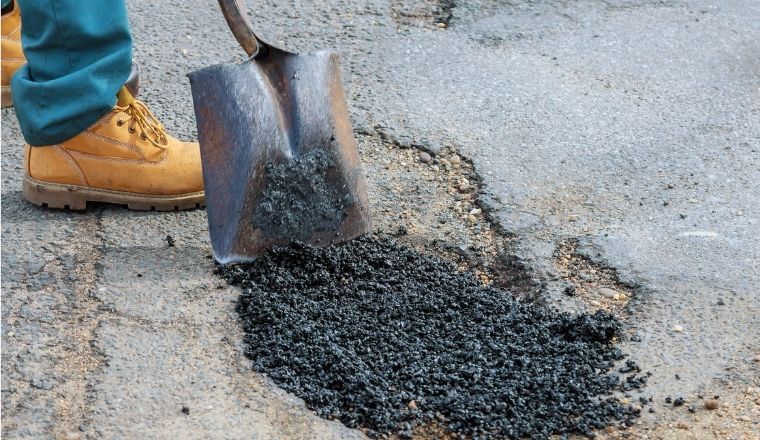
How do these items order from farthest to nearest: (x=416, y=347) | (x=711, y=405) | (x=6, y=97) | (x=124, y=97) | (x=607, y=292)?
(x=6, y=97) → (x=124, y=97) → (x=607, y=292) → (x=416, y=347) → (x=711, y=405)

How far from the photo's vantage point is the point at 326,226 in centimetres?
294

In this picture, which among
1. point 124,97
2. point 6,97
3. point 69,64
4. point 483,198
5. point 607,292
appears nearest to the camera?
point 607,292

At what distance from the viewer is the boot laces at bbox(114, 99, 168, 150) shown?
10.5 feet

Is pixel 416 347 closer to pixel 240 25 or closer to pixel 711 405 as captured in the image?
pixel 711 405

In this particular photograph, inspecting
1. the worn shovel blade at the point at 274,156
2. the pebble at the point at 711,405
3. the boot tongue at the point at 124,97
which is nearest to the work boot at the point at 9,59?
the boot tongue at the point at 124,97

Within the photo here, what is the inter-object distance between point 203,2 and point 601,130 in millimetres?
1965

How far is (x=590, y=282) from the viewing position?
287 cm

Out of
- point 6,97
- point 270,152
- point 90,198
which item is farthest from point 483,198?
point 6,97

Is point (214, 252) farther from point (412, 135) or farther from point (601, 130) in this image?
point (601, 130)

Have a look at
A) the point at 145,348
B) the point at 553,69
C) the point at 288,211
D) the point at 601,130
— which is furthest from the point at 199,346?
the point at 553,69

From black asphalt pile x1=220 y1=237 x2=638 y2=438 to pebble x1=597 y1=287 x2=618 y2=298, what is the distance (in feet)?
0.50

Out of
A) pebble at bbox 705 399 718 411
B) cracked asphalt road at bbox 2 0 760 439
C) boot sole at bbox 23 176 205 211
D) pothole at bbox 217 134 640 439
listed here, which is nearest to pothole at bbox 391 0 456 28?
cracked asphalt road at bbox 2 0 760 439

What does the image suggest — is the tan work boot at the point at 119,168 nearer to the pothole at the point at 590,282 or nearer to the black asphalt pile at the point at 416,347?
the black asphalt pile at the point at 416,347

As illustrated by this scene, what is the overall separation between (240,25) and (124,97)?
53 centimetres
